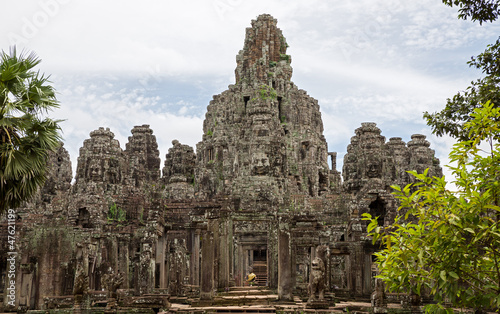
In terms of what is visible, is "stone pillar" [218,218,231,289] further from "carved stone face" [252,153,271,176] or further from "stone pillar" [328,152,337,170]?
"stone pillar" [328,152,337,170]

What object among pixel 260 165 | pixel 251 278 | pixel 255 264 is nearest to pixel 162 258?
pixel 251 278

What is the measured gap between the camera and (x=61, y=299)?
2738cm

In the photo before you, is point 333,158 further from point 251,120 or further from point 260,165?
point 260,165

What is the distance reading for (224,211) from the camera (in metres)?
24.9

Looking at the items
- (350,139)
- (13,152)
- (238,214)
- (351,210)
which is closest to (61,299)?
(238,214)

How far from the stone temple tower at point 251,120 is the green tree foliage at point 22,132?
2864 cm

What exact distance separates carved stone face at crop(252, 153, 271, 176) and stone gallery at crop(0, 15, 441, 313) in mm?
96

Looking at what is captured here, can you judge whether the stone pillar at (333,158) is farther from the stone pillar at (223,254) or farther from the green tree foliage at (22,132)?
the green tree foliage at (22,132)

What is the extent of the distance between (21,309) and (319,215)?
2040 cm

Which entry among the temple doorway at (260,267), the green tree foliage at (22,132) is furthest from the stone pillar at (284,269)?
the temple doorway at (260,267)

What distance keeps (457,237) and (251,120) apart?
1461 inches

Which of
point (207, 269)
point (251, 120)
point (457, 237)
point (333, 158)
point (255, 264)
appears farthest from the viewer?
point (333, 158)

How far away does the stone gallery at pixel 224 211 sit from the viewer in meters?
24.5

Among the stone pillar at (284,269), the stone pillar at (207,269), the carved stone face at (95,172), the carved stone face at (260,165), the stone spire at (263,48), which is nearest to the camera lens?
Result: the stone pillar at (207,269)
